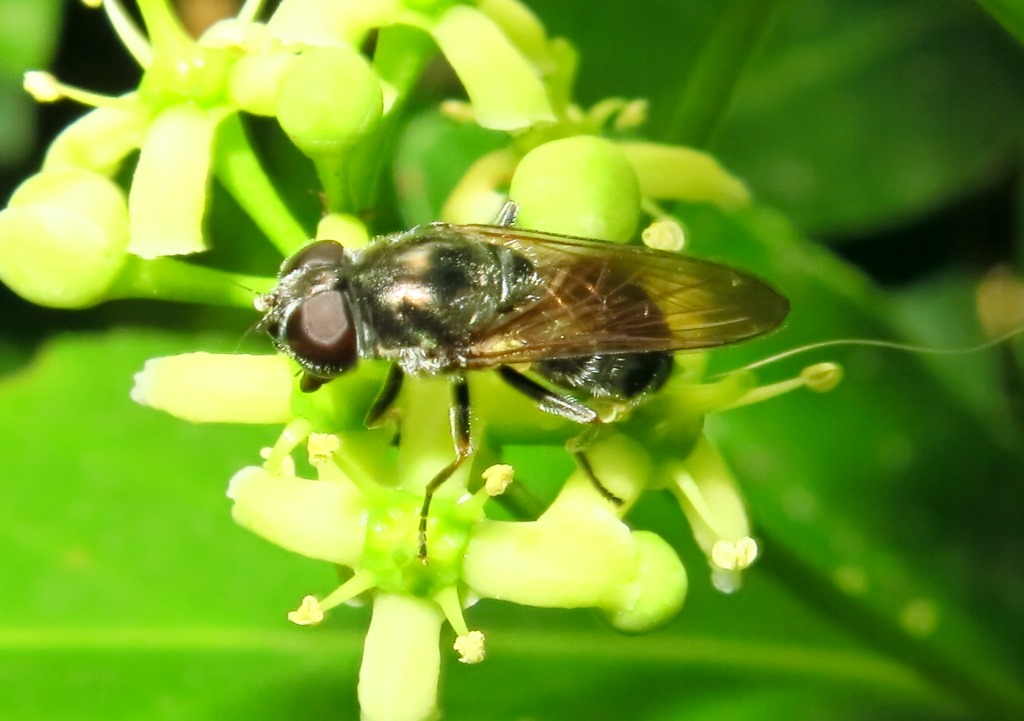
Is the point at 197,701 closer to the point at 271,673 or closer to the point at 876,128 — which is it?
the point at 271,673

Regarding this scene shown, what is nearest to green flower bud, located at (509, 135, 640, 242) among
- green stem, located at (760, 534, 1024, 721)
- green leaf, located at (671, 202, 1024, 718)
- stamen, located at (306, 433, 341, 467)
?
stamen, located at (306, 433, 341, 467)

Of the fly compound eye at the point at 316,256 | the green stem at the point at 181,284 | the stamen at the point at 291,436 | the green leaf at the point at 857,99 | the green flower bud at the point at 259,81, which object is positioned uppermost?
the green flower bud at the point at 259,81

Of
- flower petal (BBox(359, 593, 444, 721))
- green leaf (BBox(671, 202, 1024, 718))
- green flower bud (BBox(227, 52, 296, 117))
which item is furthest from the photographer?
green leaf (BBox(671, 202, 1024, 718))

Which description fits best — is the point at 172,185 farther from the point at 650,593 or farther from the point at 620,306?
the point at 650,593

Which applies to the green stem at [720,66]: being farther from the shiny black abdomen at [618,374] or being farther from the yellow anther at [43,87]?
the yellow anther at [43,87]

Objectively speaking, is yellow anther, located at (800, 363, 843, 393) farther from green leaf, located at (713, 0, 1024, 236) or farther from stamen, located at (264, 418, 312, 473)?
green leaf, located at (713, 0, 1024, 236)

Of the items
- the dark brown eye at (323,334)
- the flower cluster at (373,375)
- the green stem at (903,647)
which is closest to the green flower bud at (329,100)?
the flower cluster at (373,375)
